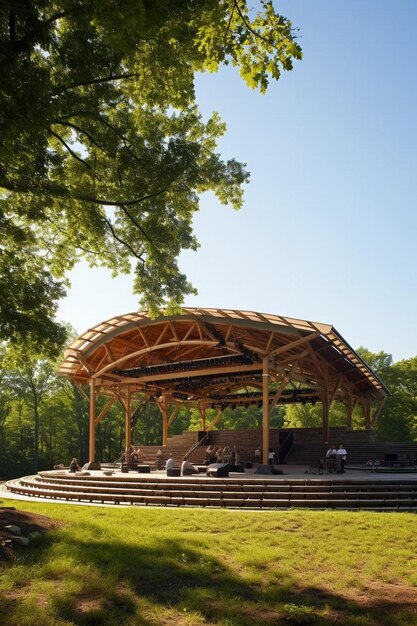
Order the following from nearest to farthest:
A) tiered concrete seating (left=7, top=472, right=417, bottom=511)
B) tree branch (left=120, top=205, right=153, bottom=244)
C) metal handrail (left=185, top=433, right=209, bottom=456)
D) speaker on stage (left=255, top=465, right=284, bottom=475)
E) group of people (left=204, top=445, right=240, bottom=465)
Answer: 1. tree branch (left=120, top=205, right=153, bottom=244)
2. tiered concrete seating (left=7, top=472, right=417, bottom=511)
3. speaker on stage (left=255, top=465, right=284, bottom=475)
4. group of people (left=204, top=445, right=240, bottom=465)
5. metal handrail (left=185, top=433, right=209, bottom=456)

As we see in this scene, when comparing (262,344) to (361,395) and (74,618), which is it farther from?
(74,618)

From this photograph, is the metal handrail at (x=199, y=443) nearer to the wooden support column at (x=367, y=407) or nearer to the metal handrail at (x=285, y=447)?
the metal handrail at (x=285, y=447)

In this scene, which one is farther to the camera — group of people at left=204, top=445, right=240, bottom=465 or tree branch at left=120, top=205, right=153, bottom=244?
group of people at left=204, top=445, right=240, bottom=465

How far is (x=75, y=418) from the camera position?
155 feet

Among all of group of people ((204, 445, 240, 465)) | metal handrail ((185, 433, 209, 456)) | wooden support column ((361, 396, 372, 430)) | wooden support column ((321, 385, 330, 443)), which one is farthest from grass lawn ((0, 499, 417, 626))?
wooden support column ((361, 396, 372, 430))

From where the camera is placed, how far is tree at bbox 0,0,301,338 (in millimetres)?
5729

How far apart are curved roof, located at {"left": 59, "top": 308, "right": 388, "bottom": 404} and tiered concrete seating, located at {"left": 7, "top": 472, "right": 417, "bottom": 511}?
6.95 m

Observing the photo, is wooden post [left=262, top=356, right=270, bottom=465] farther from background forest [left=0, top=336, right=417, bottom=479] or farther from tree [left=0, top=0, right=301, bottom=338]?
background forest [left=0, top=336, right=417, bottom=479]

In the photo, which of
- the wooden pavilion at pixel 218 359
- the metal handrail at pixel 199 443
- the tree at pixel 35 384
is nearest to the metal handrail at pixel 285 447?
the wooden pavilion at pixel 218 359

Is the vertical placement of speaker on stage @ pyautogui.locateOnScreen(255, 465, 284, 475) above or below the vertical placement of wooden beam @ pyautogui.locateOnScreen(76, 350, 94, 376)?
below

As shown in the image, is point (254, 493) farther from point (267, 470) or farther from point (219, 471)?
point (267, 470)

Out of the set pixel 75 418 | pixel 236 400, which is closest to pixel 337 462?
pixel 236 400

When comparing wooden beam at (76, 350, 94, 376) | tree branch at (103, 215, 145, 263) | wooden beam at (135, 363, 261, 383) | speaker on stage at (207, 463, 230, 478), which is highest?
tree branch at (103, 215, 145, 263)

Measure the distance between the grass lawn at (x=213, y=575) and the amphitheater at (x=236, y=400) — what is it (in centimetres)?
460
